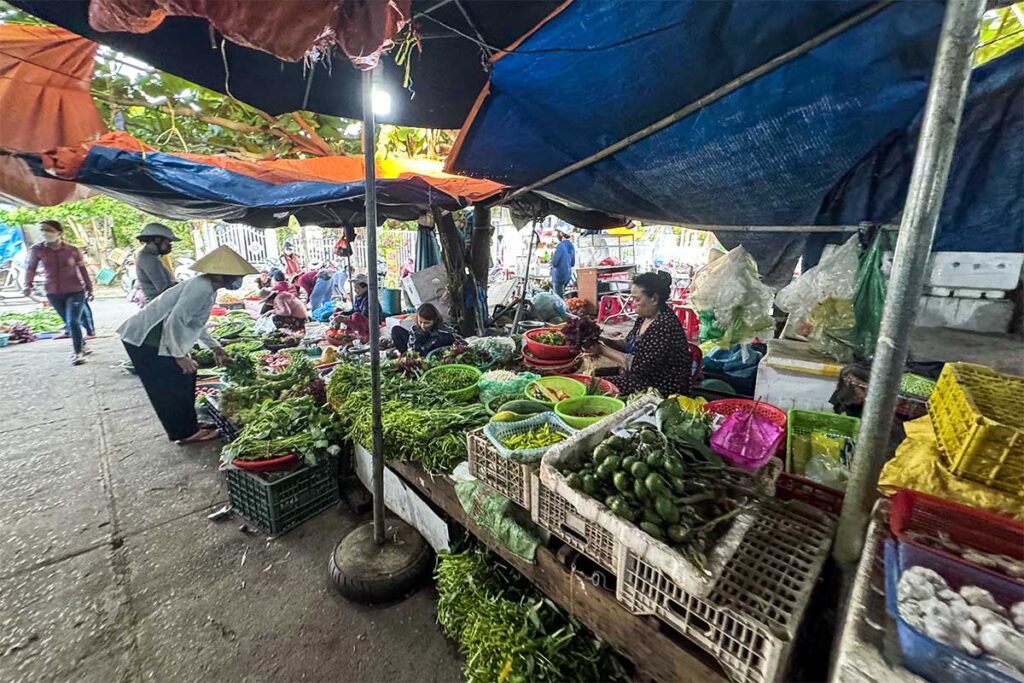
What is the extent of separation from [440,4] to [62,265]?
8.95m

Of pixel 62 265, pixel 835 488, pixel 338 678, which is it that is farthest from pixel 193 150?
pixel 835 488

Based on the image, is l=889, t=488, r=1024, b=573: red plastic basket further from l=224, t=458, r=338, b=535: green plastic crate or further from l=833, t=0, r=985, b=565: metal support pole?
l=224, t=458, r=338, b=535: green plastic crate

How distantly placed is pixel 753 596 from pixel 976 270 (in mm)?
4219

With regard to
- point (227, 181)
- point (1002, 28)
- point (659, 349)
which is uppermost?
point (1002, 28)

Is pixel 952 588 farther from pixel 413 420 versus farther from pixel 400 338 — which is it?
pixel 400 338

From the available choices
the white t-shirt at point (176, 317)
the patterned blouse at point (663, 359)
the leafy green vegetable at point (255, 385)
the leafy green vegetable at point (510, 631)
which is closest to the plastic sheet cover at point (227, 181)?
the white t-shirt at point (176, 317)

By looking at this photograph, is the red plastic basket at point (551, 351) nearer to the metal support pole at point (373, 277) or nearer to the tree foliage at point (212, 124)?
the metal support pole at point (373, 277)

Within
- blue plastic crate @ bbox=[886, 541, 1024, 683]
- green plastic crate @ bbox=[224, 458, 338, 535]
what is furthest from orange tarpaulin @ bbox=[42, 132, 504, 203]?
blue plastic crate @ bbox=[886, 541, 1024, 683]

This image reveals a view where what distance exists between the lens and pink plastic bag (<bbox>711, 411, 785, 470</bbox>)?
1.95 metres

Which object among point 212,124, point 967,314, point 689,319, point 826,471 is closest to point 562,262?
point 689,319

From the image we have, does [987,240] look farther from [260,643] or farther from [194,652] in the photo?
[194,652]

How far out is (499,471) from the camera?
201cm

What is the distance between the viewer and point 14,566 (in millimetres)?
2730

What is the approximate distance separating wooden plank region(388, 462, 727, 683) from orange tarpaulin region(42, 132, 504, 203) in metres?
A: 4.24
